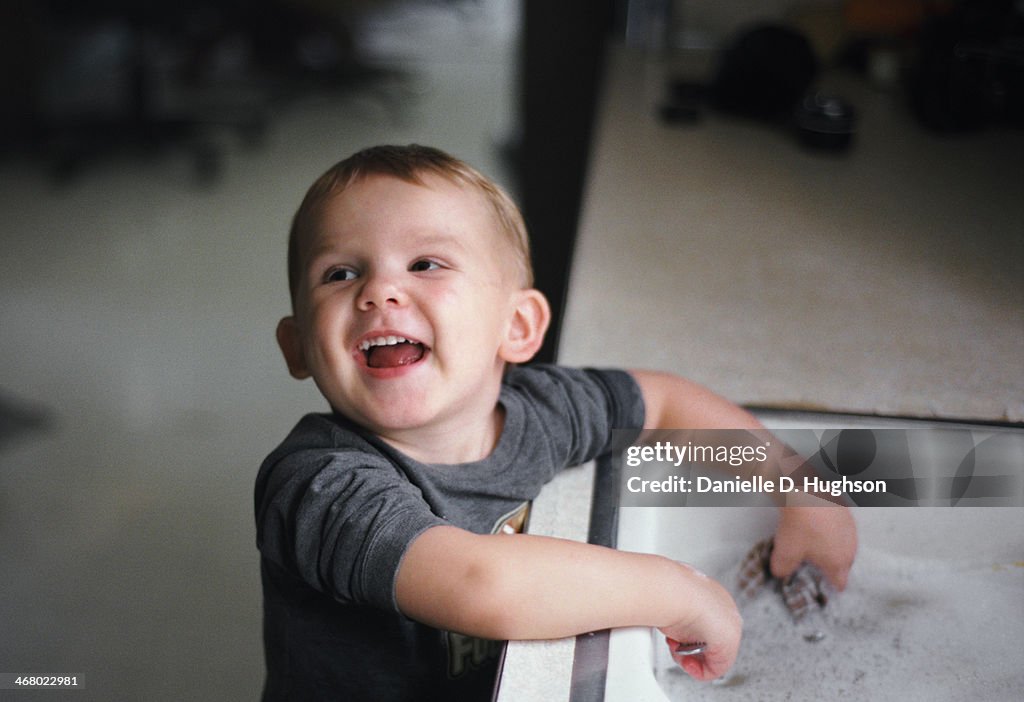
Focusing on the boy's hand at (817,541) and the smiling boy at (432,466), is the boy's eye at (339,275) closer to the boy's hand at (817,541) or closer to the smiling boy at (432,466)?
the smiling boy at (432,466)

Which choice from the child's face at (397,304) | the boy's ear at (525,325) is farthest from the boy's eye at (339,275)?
the boy's ear at (525,325)

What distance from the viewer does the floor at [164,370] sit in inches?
36.0

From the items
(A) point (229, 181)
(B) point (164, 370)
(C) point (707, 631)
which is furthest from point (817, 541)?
(A) point (229, 181)

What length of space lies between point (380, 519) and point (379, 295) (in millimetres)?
117

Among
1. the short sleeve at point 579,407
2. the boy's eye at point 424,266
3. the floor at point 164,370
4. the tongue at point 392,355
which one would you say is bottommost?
the floor at point 164,370

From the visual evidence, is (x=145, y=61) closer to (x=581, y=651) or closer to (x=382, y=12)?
(x=382, y=12)

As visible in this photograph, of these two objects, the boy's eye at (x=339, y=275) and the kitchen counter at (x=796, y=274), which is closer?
the boy's eye at (x=339, y=275)

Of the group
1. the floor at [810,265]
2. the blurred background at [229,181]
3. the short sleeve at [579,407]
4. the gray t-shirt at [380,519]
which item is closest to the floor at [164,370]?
the blurred background at [229,181]

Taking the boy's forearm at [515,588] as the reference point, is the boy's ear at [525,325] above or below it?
above

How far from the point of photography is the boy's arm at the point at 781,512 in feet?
2.00

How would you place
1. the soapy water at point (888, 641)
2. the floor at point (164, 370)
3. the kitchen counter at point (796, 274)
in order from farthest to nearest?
1. the floor at point (164, 370)
2. the kitchen counter at point (796, 274)
3. the soapy water at point (888, 641)

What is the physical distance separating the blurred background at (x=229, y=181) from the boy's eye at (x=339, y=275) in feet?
0.80

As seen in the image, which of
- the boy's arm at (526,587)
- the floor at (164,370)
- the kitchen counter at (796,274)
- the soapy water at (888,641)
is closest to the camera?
the boy's arm at (526,587)

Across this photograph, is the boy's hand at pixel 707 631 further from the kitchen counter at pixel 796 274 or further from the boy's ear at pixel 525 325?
the boy's ear at pixel 525 325
